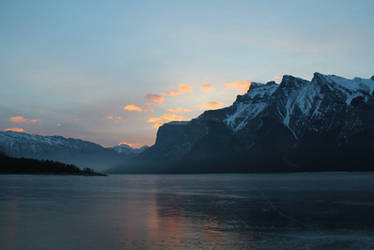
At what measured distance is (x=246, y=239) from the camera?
32.8 meters

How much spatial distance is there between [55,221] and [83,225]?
15.6 feet

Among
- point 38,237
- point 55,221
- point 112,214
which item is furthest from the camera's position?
point 112,214

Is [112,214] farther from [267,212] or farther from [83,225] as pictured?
[267,212]

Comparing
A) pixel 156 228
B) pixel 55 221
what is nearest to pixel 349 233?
pixel 156 228

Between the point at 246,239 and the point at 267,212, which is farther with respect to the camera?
the point at 267,212

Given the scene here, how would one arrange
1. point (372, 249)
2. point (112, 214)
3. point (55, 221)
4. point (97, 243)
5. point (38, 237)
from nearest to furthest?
point (372, 249) < point (97, 243) < point (38, 237) < point (55, 221) < point (112, 214)

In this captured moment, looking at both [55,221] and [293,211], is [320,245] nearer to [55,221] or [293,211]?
[293,211]

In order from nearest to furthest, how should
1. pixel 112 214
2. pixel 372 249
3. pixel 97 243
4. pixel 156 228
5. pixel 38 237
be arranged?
pixel 372 249 → pixel 97 243 → pixel 38 237 → pixel 156 228 → pixel 112 214

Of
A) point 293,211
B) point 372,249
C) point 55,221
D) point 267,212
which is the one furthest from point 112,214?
point 372,249

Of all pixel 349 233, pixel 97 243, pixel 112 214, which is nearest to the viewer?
pixel 97 243

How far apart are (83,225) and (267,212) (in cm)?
2573

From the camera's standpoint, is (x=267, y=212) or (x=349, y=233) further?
(x=267, y=212)

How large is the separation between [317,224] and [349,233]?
5521 millimetres

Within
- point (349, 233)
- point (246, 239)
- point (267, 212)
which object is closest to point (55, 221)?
point (246, 239)
